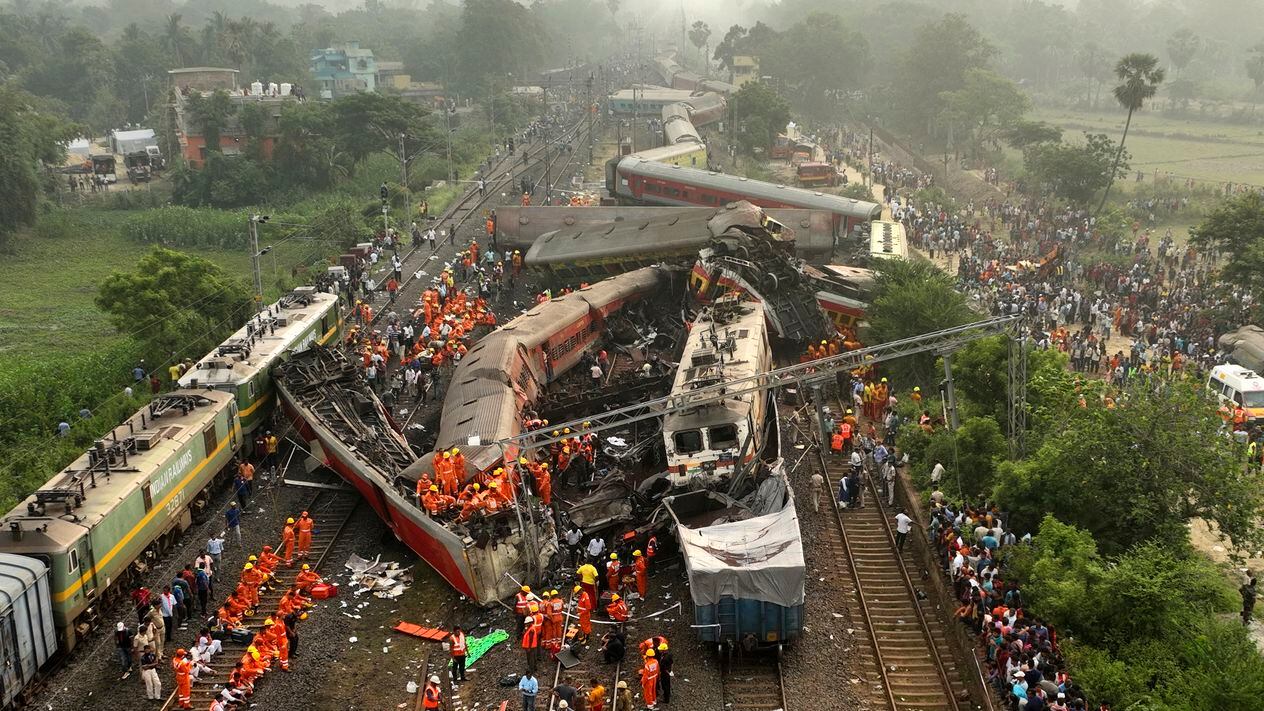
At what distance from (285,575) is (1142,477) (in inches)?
648

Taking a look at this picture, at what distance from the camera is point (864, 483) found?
25781mm

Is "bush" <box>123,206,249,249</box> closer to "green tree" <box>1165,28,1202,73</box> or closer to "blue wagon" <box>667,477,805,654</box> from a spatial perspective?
"blue wagon" <box>667,477,805,654</box>

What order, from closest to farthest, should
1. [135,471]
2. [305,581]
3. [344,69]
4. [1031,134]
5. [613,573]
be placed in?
[613,573], [305,581], [135,471], [1031,134], [344,69]

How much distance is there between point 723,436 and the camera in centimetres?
2214

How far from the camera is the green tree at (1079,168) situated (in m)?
56.5

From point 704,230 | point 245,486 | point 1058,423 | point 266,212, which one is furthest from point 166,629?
point 266,212

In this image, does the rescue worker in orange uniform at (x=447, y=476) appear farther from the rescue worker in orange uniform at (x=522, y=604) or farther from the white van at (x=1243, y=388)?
the white van at (x=1243, y=388)

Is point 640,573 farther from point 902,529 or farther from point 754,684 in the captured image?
point 902,529

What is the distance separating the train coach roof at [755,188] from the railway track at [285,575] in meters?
29.3

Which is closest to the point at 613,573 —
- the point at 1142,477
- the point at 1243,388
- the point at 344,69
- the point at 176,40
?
Result: the point at 1142,477

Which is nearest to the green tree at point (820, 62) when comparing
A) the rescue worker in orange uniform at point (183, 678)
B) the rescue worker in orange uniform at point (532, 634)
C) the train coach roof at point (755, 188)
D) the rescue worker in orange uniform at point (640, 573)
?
the train coach roof at point (755, 188)

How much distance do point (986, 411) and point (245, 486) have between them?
682 inches

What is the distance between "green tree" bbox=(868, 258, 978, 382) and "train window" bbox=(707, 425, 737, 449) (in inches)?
437

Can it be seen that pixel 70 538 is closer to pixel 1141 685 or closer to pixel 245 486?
pixel 245 486
